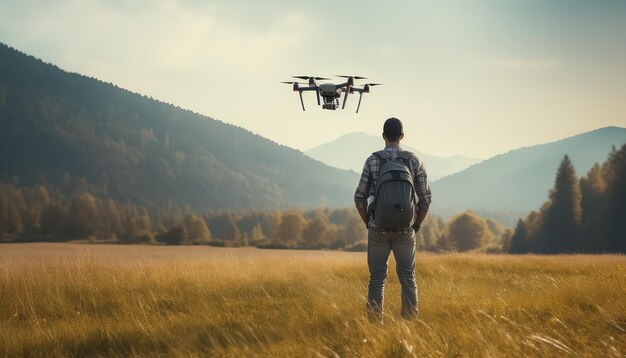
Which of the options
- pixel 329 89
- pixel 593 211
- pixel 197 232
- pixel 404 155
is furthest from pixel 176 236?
pixel 404 155

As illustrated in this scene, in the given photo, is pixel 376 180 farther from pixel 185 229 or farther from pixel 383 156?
pixel 185 229

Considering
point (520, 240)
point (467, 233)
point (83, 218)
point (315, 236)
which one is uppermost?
point (83, 218)

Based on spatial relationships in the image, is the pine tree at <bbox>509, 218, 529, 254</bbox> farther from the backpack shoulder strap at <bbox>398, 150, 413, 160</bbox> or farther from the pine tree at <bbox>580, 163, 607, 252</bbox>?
the backpack shoulder strap at <bbox>398, 150, 413, 160</bbox>

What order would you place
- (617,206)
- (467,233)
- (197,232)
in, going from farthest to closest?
(197,232) → (467,233) → (617,206)

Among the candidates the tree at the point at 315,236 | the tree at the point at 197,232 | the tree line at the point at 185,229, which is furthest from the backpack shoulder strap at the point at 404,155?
the tree at the point at 197,232

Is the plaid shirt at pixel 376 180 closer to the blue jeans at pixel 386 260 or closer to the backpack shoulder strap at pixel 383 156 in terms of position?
the backpack shoulder strap at pixel 383 156

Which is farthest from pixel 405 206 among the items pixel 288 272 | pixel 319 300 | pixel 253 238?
pixel 253 238

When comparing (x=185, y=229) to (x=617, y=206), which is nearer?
(x=617, y=206)
